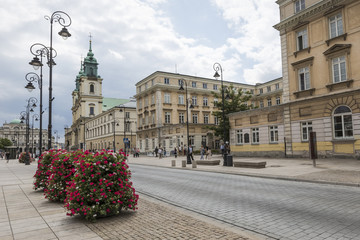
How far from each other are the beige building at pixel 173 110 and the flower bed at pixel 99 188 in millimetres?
39147

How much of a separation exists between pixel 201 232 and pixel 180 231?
1.37ft

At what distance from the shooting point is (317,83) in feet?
76.1

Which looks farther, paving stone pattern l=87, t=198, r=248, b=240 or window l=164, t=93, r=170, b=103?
window l=164, t=93, r=170, b=103

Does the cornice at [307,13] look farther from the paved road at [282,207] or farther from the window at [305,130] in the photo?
the paved road at [282,207]

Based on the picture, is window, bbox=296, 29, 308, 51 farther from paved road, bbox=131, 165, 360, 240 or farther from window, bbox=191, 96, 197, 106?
window, bbox=191, 96, 197, 106

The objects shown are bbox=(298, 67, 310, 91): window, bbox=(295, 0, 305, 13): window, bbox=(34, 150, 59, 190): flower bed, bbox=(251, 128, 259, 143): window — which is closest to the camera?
bbox=(34, 150, 59, 190): flower bed

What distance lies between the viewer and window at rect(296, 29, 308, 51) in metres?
24.8

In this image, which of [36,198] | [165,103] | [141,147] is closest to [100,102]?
[141,147]

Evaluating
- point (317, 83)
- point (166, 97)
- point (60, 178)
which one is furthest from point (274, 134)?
point (166, 97)

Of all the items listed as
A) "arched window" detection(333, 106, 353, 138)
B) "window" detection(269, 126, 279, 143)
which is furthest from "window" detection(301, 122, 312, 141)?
"window" detection(269, 126, 279, 143)

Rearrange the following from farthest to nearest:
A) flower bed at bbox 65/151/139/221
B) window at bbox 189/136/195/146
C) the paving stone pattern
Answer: window at bbox 189/136/195/146, flower bed at bbox 65/151/139/221, the paving stone pattern

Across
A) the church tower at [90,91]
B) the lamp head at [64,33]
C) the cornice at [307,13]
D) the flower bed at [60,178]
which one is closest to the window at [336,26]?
the cornice at [307,13]

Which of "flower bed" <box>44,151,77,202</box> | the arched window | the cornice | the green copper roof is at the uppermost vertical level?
the green copper roof

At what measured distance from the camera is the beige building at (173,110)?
4912 centimetres
